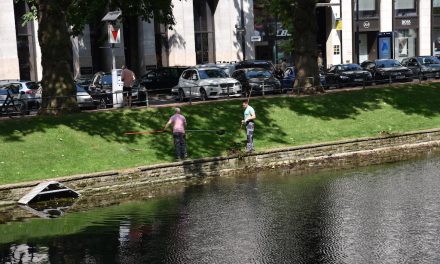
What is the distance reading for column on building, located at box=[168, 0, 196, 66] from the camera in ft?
164

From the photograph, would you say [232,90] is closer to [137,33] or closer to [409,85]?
[409,85]

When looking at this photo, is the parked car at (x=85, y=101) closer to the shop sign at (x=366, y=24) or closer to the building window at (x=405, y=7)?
the shop sign at (x=366, y=24)

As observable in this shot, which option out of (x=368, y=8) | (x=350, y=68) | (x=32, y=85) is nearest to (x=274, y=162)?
(x=32, y=85)

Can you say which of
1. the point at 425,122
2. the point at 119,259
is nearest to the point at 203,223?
the point at 119,259

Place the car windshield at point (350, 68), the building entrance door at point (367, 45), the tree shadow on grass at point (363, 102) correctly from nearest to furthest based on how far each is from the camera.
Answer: the tree shadow on grass at point (363, 102)
the car windshield at point (350, 68)
the building entrance door at point (367, 45)

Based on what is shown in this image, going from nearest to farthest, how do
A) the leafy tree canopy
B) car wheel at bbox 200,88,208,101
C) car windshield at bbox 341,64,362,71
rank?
car wheel at bbox 200,88,208,101 → the leafy tree canopy → car windshield at bbox 341,64,362,71

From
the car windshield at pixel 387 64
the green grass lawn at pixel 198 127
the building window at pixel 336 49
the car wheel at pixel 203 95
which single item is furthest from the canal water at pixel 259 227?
the building window at pixel 336 49

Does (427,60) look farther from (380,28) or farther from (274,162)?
(274,162)

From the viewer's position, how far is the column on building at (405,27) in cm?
5900

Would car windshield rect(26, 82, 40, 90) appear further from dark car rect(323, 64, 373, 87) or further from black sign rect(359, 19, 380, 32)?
black sign rect(359, 19, 380, 32)

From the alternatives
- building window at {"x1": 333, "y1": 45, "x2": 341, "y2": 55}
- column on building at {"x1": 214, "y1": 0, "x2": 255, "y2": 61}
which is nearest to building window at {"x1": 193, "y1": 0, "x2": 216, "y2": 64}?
column on building at {"x1": 214, "y1": 0, "x2": 255, "y2": 61}

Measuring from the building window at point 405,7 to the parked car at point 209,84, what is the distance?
3153cm

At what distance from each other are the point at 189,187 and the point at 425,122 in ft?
37.9

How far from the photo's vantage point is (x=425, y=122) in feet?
84.8
